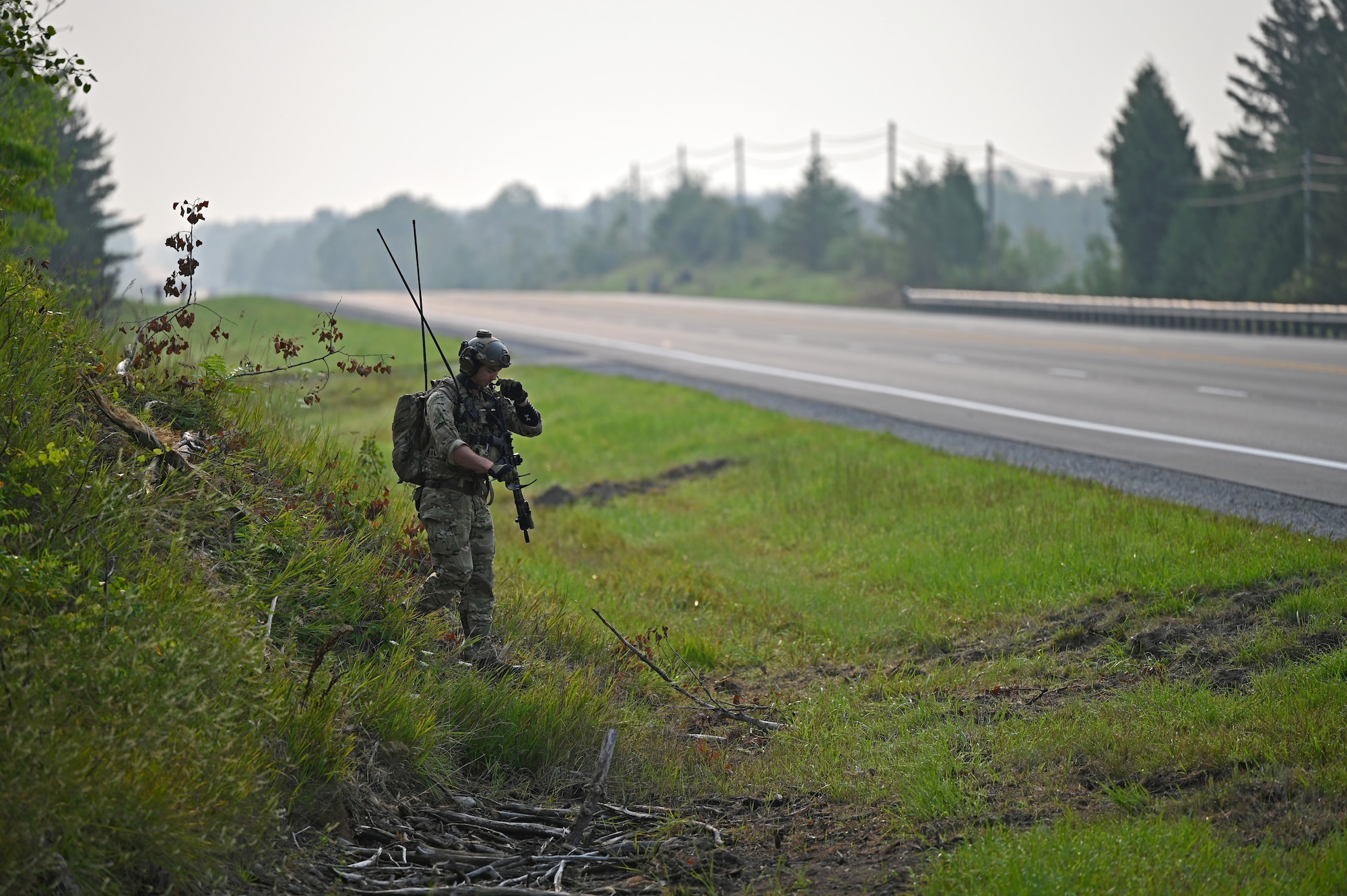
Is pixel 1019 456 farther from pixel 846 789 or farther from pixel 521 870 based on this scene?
pixel 521 870

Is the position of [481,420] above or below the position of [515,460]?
above

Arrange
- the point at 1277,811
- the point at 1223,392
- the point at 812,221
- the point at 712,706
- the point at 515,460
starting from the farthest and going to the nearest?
1. the point at 812,221
2. the point at 1223,392
3. the point at 712,706
4. the point at 515,460
5. the point at 1277,811

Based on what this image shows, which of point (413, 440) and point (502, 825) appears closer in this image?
point (502, 825)

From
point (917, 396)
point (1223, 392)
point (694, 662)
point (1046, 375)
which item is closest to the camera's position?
point (694, 662)

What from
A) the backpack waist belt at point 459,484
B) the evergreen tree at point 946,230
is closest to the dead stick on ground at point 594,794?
the backpack waist belt at point 459,484

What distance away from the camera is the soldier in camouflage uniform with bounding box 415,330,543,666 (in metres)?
6.64

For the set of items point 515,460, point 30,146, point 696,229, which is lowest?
point 515,460

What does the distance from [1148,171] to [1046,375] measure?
25550 mm

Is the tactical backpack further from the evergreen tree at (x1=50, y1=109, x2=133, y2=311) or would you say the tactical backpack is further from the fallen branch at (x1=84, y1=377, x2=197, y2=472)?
the evergreen tree at (x1=50, y1=109, x2=133, y2=311)

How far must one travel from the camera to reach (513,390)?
22.5ft

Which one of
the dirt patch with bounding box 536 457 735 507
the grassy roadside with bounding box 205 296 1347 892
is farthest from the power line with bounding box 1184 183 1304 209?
the dirt patch with bounding box 536 457 735 507

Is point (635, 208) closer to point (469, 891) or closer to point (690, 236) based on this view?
point (690, 236)

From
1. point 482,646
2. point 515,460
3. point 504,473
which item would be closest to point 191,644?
point 504,473

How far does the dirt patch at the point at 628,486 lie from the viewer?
1386 cm
